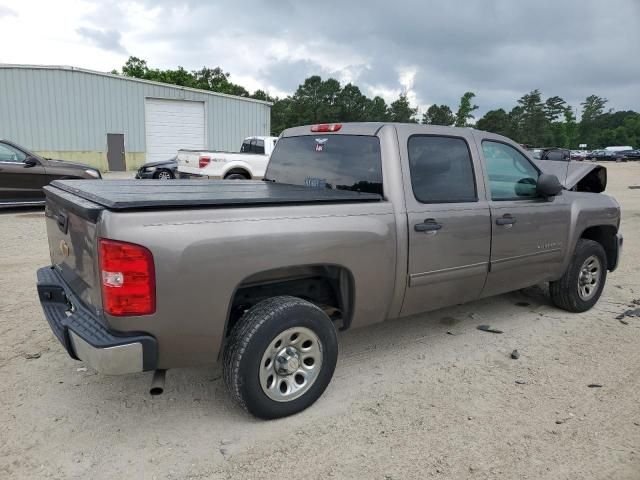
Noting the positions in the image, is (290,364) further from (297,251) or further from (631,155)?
(631,155)

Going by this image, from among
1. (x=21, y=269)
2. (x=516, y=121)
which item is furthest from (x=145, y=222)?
(x=516, y=121)

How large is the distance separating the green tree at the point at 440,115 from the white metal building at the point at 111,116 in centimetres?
5283

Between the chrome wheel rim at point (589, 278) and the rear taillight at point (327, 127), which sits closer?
the rear taillight at point (327, 127)

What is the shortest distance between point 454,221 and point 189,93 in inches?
913

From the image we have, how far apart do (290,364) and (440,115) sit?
3070 inches

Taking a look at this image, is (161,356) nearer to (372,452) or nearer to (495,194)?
(372,452)

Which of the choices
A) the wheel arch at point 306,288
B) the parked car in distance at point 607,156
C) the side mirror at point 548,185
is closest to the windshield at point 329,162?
the wheel arch at point 306,288

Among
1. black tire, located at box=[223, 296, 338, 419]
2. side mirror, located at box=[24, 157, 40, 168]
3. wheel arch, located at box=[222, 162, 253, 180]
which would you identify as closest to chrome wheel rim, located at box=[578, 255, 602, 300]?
black tire, located at box=[223, 296, 338, 419]

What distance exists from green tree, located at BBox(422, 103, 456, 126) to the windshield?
236 ft

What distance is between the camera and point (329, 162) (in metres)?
3.98

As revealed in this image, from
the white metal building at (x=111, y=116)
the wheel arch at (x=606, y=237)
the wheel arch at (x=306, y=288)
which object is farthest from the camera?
the white metal building at (x=111, y=116)

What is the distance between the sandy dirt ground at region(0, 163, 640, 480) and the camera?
2.61m

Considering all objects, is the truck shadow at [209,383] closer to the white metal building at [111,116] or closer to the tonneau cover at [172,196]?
the tonneau cover at [172,196]

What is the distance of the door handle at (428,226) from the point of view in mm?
3454
